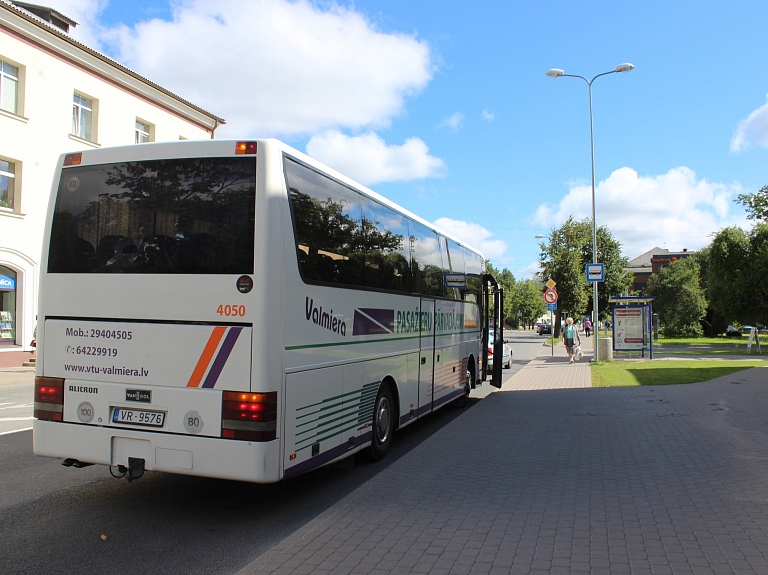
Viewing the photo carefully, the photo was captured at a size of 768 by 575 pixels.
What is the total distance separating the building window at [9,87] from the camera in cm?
2119

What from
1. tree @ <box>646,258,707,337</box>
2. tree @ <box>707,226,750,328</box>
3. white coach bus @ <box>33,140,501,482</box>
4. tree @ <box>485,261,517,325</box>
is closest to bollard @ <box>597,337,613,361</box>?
tree @ <box>707,226,750,328</box>

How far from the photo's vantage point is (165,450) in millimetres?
5156

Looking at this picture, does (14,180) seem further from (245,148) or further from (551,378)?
(245,148)

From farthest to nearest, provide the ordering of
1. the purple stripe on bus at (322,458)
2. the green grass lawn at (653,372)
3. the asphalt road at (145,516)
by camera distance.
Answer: the green grass lawn at (653,372) < the purple stripe on bus at (322,458) < the asphalt road at (145,516)

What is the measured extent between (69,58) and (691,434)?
78.1 ft

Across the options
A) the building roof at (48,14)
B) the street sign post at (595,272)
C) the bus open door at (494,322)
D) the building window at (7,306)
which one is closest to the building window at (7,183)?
the building window at (7,306)

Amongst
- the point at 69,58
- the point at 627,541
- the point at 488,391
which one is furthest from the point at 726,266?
the point at 627,541

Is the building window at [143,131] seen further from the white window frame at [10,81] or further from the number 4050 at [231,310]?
the number 4050 at [231,310]

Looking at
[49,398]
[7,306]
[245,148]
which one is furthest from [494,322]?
[7,306]

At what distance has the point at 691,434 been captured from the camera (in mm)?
8898

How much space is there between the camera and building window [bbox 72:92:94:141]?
2428 cm

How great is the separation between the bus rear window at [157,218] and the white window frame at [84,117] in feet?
68.1

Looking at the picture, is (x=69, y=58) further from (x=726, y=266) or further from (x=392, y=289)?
(x=726, y=266)

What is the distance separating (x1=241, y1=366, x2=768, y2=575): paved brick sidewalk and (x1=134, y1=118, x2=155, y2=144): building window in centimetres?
2311
